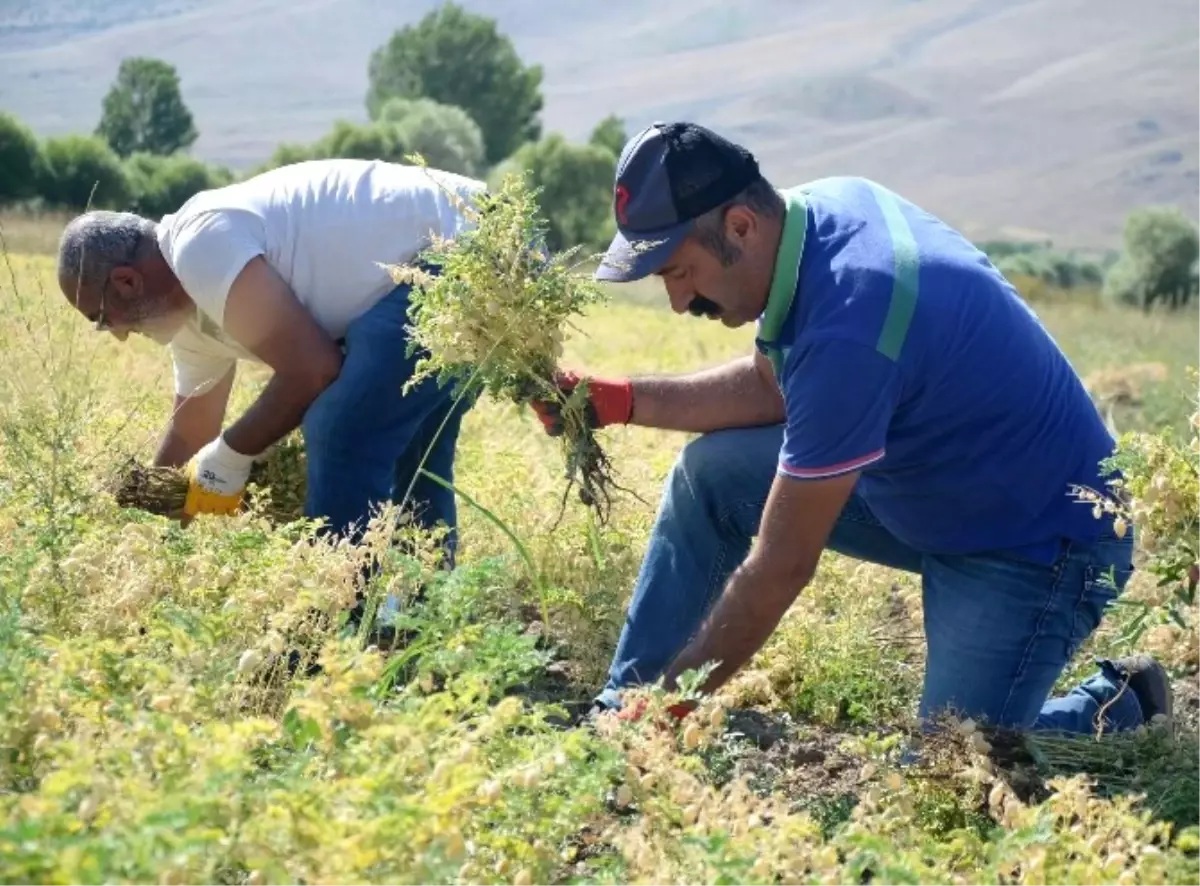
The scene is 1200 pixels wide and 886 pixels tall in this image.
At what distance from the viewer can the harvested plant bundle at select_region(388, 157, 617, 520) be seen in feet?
10.9

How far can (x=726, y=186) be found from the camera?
2.91 metres

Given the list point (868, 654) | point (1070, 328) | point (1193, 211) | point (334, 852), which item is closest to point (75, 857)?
point (334, 852)

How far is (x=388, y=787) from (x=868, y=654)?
217 centimetres

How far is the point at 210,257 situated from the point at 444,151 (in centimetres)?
3913

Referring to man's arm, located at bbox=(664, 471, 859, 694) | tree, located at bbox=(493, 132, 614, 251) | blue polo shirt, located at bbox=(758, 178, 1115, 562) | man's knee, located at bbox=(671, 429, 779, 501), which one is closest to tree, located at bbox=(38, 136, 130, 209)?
tree, located at bbox=(493, 132, 614, 251)

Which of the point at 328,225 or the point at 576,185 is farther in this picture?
the point at 576,185

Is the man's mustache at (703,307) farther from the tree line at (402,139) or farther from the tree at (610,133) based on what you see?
the tree at (610,133)

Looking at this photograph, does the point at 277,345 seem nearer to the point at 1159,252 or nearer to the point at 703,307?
the point at 703,307

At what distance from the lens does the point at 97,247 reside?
12.4 ft

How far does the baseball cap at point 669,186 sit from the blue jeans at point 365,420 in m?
0.99

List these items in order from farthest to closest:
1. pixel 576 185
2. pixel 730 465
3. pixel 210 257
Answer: pixel 576 185 → pixel 210 257 → pixel 730 465

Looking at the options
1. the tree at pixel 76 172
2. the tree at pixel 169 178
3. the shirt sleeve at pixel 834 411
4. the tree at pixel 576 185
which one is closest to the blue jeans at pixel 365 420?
the shirt sleeve at pixel 834 411

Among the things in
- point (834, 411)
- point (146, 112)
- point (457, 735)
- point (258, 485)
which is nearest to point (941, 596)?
point (834, 411)

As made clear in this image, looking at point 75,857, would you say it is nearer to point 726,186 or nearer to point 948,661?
point 726,186
